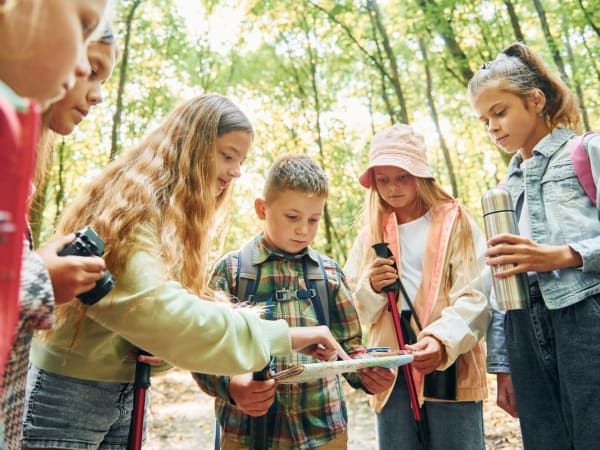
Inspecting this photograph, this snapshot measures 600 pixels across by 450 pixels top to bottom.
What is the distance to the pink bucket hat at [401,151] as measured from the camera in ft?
10.1

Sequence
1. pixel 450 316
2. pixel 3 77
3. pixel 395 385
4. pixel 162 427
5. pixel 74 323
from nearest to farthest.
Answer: pixel 3 77 → pixel 74 323 → pixel 450 316 → pixel 395 385 → pixel 162 427

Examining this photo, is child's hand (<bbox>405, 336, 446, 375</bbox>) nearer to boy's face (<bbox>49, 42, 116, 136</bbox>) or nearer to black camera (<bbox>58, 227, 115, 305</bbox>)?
black camera (<bbox>58, 227, 115, 305</bbox>)

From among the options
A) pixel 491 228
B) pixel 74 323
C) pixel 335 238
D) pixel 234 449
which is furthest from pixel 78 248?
pixel 335 238

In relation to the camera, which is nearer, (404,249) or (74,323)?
(74,323)

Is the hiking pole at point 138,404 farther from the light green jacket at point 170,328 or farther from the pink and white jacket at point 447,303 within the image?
the pink and white jacket at point 447,303

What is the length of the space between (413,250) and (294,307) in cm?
89

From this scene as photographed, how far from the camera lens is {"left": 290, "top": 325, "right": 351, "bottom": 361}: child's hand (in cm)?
214

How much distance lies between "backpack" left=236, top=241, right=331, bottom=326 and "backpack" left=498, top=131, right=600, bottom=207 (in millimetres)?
1374

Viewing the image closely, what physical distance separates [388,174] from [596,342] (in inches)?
60.4

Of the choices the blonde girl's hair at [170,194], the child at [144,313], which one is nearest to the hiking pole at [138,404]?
the child at [144,313]

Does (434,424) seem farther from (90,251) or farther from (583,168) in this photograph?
(90,251)

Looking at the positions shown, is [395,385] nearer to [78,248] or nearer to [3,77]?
[78,248]

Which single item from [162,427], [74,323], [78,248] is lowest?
[162,427]

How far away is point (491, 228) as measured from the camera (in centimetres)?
236
